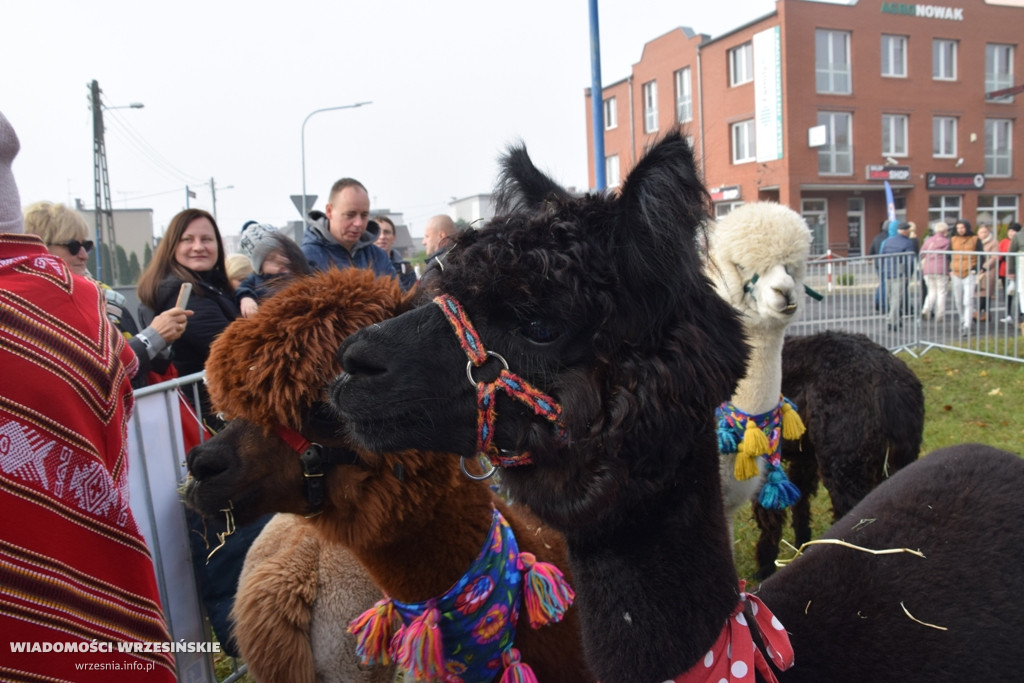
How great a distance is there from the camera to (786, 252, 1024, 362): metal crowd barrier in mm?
8719

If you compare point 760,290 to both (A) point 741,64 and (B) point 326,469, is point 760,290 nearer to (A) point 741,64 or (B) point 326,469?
(B) point 326,469

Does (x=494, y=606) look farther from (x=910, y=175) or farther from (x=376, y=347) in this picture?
(x=910, y=175)

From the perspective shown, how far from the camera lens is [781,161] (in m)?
28.2

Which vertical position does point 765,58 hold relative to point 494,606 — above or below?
above

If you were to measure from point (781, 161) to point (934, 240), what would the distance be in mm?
17302

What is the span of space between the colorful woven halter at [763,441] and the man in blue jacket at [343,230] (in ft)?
6.90

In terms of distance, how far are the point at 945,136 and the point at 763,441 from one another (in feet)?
116

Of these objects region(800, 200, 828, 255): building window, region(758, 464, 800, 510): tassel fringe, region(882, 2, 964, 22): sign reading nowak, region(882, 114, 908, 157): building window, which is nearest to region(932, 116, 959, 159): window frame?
region(882, 114, 908, 157): building window

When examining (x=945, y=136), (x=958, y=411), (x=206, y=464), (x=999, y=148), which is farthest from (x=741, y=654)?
→ (x=999, y=148)

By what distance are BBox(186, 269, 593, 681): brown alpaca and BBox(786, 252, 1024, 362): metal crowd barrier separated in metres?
7.73

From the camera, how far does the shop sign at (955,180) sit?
30.4 m

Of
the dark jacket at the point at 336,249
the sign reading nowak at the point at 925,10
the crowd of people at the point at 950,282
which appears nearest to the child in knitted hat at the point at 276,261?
the dark jacket at the point at 336,249

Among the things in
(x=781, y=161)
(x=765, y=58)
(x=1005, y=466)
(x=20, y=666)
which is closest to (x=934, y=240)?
(x=1005, y=466)

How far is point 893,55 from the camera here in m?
30.4
